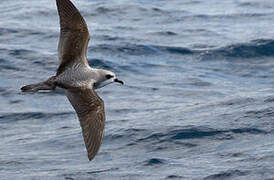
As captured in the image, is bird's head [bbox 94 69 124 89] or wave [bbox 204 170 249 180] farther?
bird's head [bbox 94 69 124 89]

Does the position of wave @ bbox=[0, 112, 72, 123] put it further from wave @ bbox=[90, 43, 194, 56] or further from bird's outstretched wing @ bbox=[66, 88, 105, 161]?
wave @ bbox=[90, 43, 194, 56]

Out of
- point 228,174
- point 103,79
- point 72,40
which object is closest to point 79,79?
point 103,79

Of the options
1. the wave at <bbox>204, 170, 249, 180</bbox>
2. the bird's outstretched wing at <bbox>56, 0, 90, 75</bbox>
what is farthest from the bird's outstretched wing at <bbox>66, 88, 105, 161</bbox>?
the wave at <bbox>204, 170, 249, 180</bbox>

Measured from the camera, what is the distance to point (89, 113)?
9227mm

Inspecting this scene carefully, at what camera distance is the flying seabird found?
912 cm

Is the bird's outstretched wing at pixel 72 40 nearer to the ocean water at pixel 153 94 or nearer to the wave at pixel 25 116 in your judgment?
the ocean water at pixel 153 94

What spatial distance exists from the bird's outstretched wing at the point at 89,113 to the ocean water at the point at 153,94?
51 centimetres

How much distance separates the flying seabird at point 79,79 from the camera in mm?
9117

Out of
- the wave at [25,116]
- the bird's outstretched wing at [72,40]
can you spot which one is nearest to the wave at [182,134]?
the wave at [25,116]

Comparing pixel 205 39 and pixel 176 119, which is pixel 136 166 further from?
pixel 205 39

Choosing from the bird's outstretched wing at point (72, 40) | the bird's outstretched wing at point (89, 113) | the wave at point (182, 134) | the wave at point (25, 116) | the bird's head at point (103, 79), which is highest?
the bird's outstretched wing at point (72, 40)

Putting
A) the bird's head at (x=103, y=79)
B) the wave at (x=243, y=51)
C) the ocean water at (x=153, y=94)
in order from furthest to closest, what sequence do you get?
the wave at (x=243, y=51)
the ocean water at (x=153, y=94)
the bird's head at (x=103, y=79)

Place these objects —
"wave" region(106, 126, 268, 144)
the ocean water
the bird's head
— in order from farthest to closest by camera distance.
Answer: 1. "wave" region(106, 126, 268, 144)
2. the ocean water
3. the bird's head

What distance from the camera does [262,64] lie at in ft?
52.9
